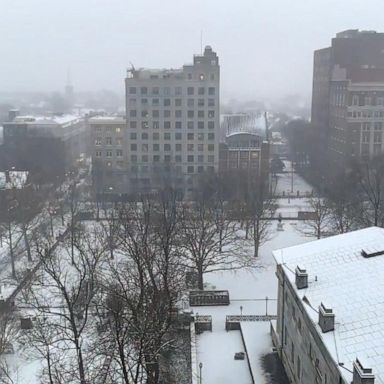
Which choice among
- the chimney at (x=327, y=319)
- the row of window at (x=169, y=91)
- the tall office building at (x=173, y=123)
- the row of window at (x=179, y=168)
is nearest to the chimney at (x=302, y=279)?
the chimney at (x=327, y=319)

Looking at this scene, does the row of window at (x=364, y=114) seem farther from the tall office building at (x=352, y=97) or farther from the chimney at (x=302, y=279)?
the chimney at (x=302, y=279)

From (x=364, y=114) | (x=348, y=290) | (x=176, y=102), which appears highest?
(x=176, y=102)

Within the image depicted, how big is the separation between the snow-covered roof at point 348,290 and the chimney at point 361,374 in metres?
0.17

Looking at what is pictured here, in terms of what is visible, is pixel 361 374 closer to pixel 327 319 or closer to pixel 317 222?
pixel 327 319

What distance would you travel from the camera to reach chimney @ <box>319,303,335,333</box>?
63.1 feet

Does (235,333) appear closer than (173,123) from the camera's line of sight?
Yes

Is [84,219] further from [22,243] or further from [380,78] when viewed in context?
[380,78]

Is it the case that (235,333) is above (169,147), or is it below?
below

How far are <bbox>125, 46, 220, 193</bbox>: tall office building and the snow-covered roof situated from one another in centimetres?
4612

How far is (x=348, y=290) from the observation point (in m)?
21.2

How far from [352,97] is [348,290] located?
188ft

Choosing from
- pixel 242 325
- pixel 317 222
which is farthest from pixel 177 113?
pixel 242 325

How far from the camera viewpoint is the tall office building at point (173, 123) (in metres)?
71.6

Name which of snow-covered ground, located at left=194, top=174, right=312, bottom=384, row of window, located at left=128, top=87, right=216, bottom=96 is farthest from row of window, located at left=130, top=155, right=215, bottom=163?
snow-covered ground, located at left=194, top=174, right=312, bottom=384
